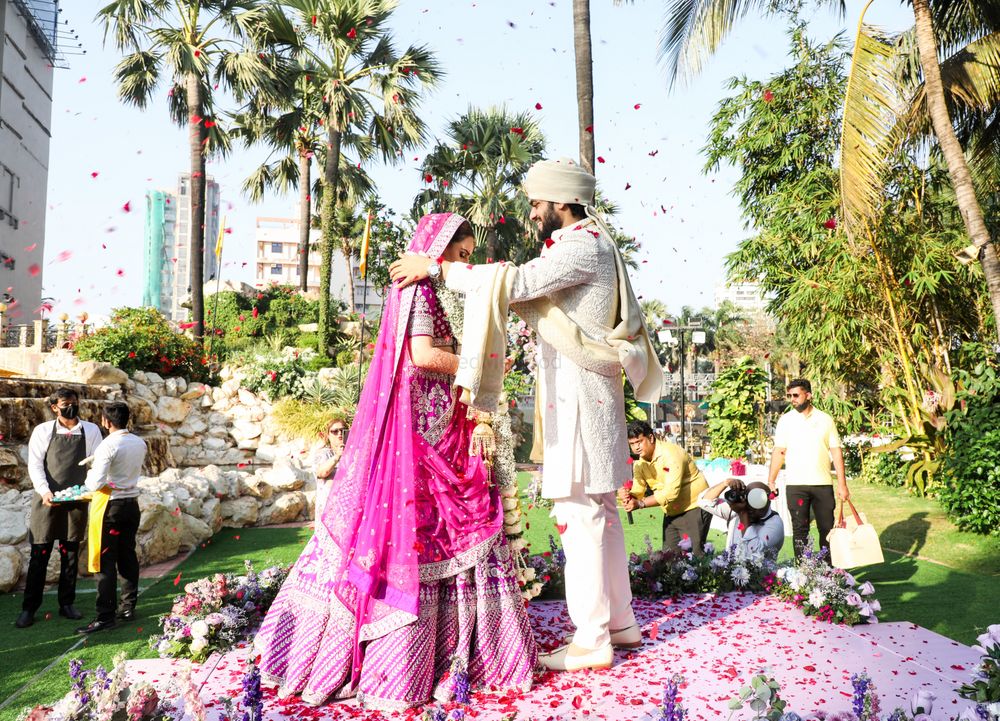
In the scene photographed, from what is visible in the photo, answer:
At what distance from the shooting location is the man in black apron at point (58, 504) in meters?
5.46

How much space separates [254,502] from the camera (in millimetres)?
10172

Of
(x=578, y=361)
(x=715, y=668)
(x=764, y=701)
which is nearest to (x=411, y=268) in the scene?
(x=578, y=361)

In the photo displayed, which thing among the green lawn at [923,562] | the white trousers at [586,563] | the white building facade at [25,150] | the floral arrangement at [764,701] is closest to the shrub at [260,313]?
the white building facade at [25,150]

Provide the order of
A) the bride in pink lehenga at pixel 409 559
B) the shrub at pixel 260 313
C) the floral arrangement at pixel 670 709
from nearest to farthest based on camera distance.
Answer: the floral arrangement at pixel 670 709 → the bride in pink lehenga at pixel 409 559 → the shrub at pixel 260 313

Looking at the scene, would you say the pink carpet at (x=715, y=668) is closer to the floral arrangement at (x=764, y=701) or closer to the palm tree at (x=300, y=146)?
the floral arrangement at (x=764, y=701)

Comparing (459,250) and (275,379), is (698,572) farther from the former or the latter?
(275,379)

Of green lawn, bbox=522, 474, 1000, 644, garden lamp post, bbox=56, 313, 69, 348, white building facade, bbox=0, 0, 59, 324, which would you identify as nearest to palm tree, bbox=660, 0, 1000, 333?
green lawn, bbox=522, 474, 1000, 644

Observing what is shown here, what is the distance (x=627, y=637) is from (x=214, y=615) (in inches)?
85.7

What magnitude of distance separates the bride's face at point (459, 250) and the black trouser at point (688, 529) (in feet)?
10.9

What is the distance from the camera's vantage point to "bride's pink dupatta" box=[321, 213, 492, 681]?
3.19m

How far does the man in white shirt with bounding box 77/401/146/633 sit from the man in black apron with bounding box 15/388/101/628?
310 millimetres

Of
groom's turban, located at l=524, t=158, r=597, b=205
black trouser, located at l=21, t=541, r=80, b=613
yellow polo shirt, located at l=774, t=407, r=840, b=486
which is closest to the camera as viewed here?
groom's turban, located at l=524, t=158, r=597, b=205

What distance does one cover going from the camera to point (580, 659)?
133 inches

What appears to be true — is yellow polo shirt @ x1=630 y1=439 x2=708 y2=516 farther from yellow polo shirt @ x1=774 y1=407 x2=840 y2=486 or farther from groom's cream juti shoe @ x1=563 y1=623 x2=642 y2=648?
groom's cream juti shoe @ x1=563 y1=623 x2=642 y2=648
